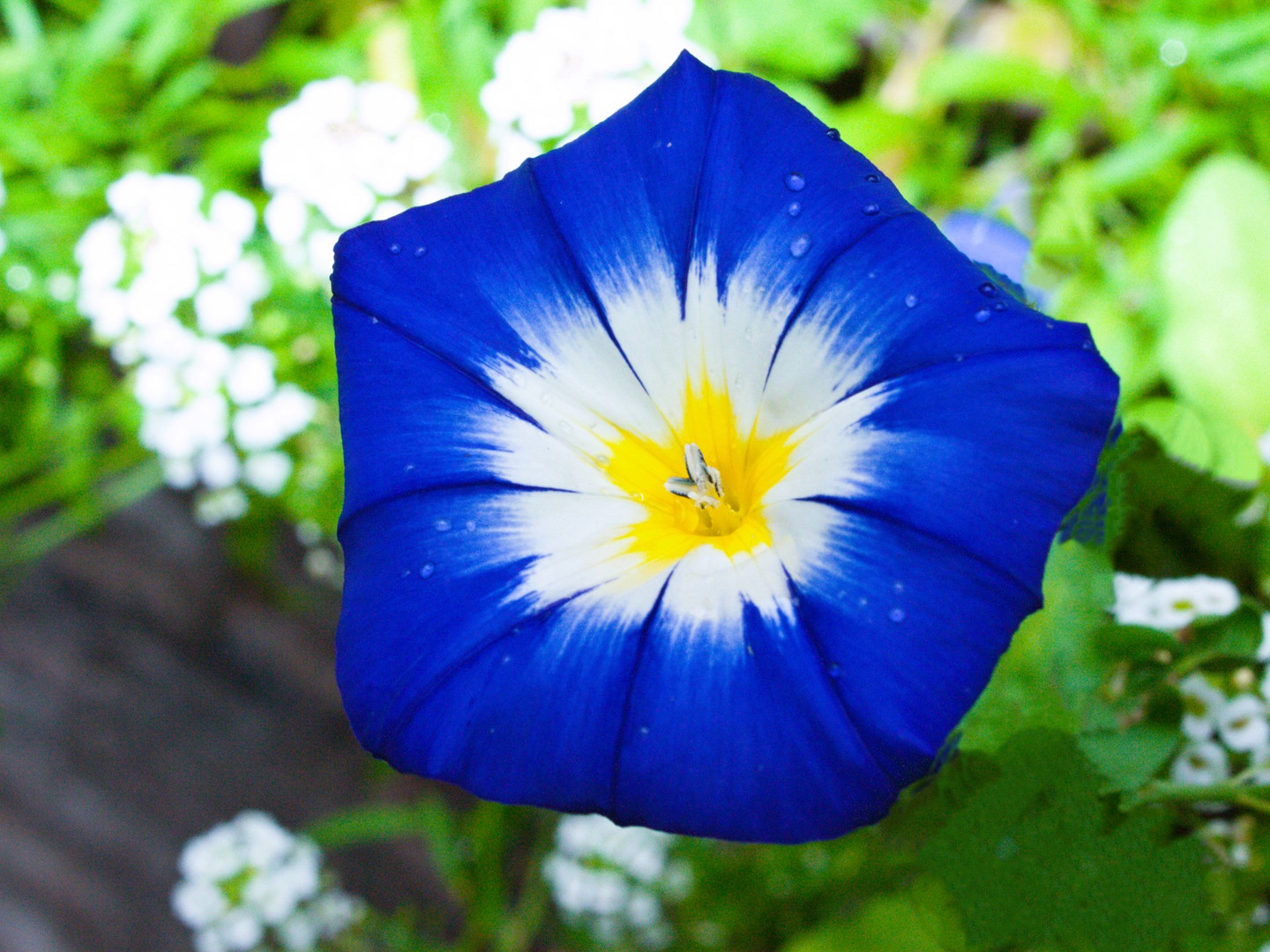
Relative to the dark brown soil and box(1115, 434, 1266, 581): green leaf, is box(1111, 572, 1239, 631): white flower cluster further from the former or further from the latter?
the dark brown soil

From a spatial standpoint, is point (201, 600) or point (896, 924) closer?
point (896, 924)

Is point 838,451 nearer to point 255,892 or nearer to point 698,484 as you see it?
point 698,484

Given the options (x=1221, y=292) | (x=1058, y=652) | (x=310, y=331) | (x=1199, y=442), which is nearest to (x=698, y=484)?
(x=1058, y=652)

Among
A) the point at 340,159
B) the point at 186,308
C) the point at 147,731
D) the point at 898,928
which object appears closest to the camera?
the point at 898,928


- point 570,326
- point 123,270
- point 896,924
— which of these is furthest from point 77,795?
point 570,326

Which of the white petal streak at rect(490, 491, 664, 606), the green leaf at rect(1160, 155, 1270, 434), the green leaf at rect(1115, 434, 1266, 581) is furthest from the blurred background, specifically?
the white petal streak at rect(490, 491, 664, 606)

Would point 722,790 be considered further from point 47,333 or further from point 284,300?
point 47,333
